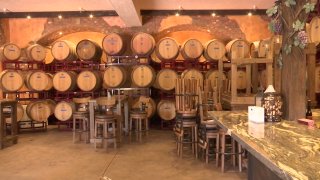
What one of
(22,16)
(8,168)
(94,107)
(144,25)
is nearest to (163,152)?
(94,107)

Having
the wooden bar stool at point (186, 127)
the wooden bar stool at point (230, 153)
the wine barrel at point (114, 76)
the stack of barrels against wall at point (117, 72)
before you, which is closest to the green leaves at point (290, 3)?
the wooden bar stool at point (230, 153)

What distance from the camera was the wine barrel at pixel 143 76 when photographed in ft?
24.8

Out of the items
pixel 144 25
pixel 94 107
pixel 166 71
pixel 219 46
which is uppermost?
pixel 144 25

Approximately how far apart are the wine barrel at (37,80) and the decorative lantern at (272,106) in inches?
249

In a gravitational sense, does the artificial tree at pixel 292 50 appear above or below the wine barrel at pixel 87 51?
below

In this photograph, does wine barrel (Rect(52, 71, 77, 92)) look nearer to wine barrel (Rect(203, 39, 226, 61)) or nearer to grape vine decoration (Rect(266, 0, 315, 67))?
wine barrel (Rect(203, 39, 226, 61))

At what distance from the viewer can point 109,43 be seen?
25.5ft

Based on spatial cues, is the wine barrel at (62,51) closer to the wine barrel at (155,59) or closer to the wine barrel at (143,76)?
the wine barrel at (143,76)

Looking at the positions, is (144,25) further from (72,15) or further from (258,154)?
(258,154)

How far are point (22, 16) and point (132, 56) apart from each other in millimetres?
3078

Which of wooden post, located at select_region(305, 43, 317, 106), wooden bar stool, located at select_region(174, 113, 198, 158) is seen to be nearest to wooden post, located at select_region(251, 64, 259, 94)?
wooden bar stool, located at select_region(174, 113, 198, 158)

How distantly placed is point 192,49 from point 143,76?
1326mm

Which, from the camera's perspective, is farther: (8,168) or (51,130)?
(51,130)

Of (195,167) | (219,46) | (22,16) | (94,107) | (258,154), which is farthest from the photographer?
(22,16)
